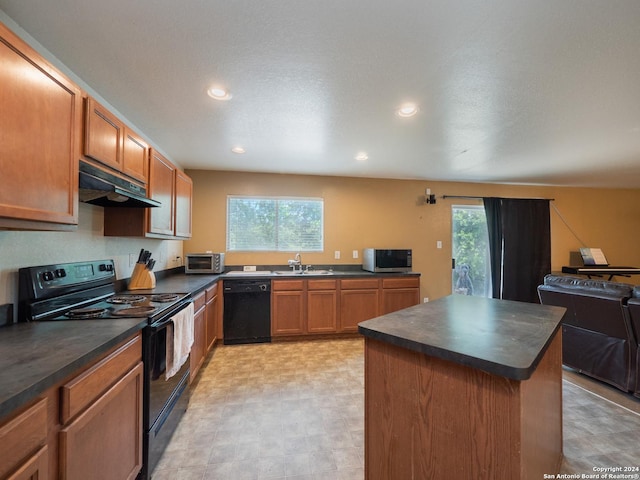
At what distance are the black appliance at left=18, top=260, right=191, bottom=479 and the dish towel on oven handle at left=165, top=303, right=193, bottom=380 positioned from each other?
1.4 inches

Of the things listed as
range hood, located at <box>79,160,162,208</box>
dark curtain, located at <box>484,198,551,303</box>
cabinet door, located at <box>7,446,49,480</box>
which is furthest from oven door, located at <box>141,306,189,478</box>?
dark curtain, located at <box>484,198,551,303</box>

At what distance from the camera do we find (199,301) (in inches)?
103

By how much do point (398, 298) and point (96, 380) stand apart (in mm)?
3433

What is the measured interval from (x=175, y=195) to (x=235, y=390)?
196 cm

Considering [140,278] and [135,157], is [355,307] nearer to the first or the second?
[140,278]

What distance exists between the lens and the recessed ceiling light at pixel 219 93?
6.25 ft

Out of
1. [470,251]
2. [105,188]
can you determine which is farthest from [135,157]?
[470,251]

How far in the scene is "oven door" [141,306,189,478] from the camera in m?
1.46

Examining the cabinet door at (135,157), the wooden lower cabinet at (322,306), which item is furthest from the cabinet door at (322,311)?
the cabinet door at (135,157)

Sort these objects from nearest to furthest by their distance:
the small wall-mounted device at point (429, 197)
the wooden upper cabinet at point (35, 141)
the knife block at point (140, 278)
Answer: the wooden upper cabinet at point (35, 141), the knife block at point (140, 278), the small wall-mounted device at point (429, 197)

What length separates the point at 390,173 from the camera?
4.17 m

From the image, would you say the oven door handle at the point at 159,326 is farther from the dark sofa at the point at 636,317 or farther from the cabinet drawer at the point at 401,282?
the dark sofa at the point at 636,317

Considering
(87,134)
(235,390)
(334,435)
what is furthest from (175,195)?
(334,435)

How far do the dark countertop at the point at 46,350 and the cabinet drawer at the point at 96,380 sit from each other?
0.05 metres
